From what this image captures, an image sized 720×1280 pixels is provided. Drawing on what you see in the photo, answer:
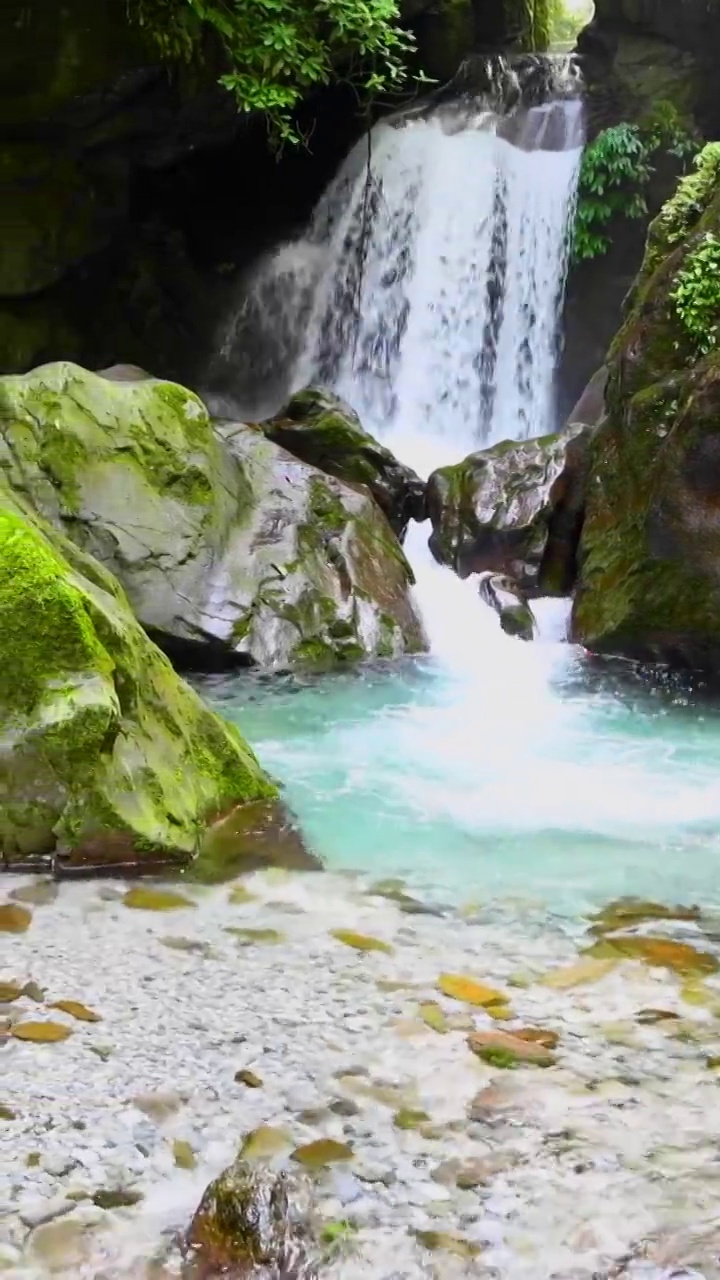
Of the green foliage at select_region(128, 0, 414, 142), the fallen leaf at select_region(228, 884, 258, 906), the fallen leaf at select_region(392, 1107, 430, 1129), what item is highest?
the green foliage at select_region(128, 0, 414, 142)

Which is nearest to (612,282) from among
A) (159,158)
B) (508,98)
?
(508,98)

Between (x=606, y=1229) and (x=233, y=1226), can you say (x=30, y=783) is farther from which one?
(x=606, y=1229)

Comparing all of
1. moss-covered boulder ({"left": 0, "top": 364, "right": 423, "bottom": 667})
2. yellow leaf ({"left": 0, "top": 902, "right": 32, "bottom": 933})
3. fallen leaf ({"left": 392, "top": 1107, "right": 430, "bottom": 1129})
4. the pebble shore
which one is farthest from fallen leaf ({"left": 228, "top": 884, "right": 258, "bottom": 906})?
moss-covered boulder ({"left": 0, "top": 364, "right": 423, "bottom": 667})

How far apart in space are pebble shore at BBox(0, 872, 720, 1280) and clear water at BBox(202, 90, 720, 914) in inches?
31.5

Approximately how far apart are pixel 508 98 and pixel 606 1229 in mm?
14834

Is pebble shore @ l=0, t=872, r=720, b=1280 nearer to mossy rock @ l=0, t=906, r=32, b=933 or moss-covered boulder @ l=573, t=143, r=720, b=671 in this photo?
Result: mossy rock @ l=0, t=906, r=32, b=933

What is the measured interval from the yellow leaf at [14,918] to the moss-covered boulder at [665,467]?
542cm

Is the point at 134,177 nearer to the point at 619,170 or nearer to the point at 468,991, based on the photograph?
the point at 619,170

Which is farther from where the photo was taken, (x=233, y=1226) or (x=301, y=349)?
(x=301, y=349)

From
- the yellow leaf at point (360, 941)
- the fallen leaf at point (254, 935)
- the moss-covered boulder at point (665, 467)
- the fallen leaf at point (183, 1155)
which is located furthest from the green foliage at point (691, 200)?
the fallen leaf at point (183, 1155)

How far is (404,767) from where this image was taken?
5.98m

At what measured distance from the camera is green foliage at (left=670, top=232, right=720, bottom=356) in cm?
810

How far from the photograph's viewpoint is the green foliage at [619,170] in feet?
44.1

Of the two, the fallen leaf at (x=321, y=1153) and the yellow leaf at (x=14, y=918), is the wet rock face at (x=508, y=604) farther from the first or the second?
the fallen leaf at (x=321, y=1153)
